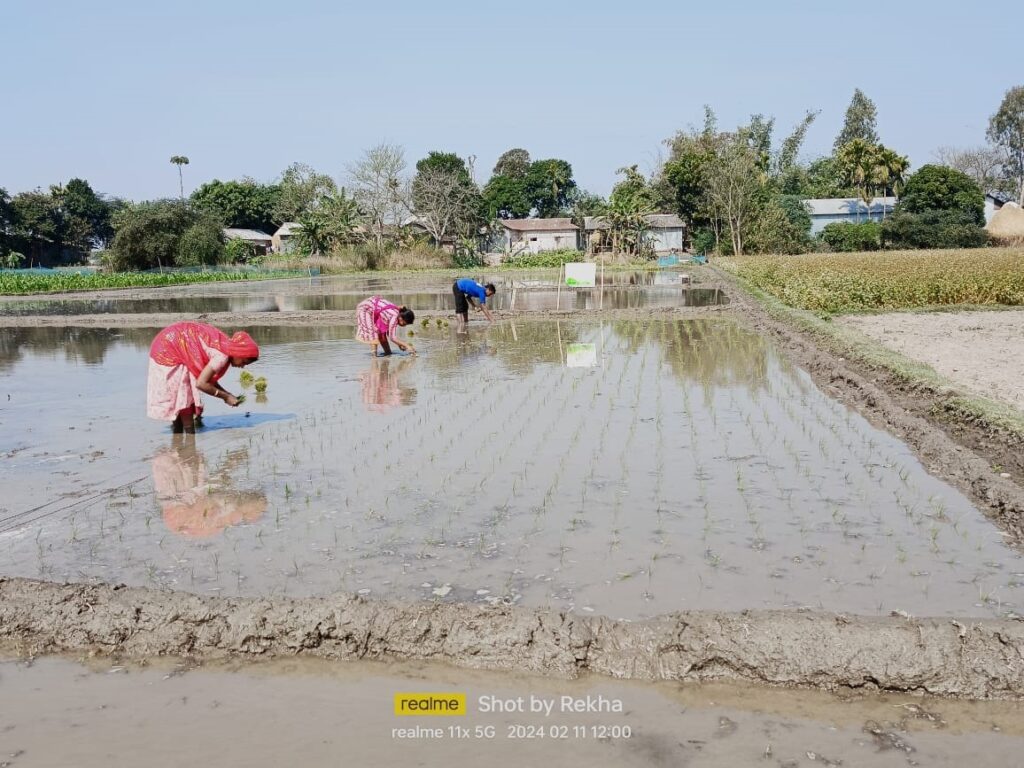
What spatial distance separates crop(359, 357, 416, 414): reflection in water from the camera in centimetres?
882

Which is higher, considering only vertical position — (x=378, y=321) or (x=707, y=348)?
(x=378, y=321)

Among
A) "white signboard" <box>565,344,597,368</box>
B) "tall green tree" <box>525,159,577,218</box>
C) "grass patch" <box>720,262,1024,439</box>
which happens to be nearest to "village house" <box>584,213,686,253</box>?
"tall green tree" <box>525,159,577,218</box>

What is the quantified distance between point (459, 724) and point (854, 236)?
42475mm

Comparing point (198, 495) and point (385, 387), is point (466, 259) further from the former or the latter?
point (198, 495)

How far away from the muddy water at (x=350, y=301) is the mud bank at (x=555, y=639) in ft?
52.2

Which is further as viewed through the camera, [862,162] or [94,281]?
[862,162]

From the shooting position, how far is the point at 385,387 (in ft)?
32.2

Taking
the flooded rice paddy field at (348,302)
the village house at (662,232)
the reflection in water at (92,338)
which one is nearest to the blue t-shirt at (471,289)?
the reflection in water at (92,338)

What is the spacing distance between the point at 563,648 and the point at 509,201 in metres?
64.3

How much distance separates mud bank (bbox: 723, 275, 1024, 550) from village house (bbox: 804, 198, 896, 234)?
41797 millimetres

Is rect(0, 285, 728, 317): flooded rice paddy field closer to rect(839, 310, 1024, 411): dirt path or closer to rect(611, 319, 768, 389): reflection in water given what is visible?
rect(611, 319, 768, 389): reflection in water

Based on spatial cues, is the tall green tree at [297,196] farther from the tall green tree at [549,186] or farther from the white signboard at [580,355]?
the white signboard at [580,355]

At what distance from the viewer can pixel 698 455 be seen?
6.50m

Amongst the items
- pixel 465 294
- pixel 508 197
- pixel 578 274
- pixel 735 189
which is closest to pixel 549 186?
pixel 508 197
